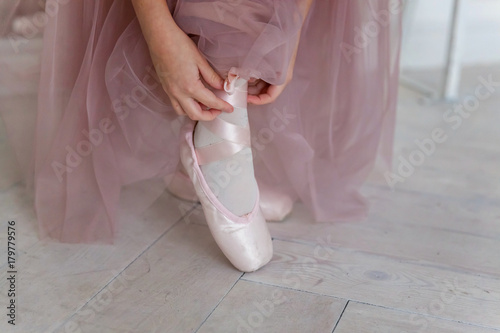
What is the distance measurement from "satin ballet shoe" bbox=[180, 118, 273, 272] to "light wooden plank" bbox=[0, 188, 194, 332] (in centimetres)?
13

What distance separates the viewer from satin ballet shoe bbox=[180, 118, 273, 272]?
86 centimetres

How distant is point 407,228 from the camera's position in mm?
1005

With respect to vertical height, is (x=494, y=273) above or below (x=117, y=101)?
below

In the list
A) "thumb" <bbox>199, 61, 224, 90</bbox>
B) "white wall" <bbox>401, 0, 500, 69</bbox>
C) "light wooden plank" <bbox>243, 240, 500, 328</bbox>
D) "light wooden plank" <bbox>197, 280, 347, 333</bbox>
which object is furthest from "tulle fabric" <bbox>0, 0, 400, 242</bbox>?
"white wall" <bbox>401, 0, 500, 69</bbox>

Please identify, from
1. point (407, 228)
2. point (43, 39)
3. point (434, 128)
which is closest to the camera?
point (43, 39)

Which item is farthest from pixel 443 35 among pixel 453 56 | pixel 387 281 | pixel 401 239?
pixel 387 281

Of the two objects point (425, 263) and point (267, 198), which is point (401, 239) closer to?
point (425, 263)

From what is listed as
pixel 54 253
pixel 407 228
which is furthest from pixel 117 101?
pixel 407 228

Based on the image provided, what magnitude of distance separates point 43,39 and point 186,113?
0.77 feet

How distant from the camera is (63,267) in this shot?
860mm

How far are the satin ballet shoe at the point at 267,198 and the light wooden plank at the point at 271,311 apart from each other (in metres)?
0.19

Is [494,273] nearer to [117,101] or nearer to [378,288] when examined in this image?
[378,288]

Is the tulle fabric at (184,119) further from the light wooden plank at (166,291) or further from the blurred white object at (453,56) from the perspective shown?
the blurred white object at (453,56)

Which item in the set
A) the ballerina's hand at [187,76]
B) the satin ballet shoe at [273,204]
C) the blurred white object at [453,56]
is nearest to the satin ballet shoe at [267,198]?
the satin ballet shoe at [273,204]
